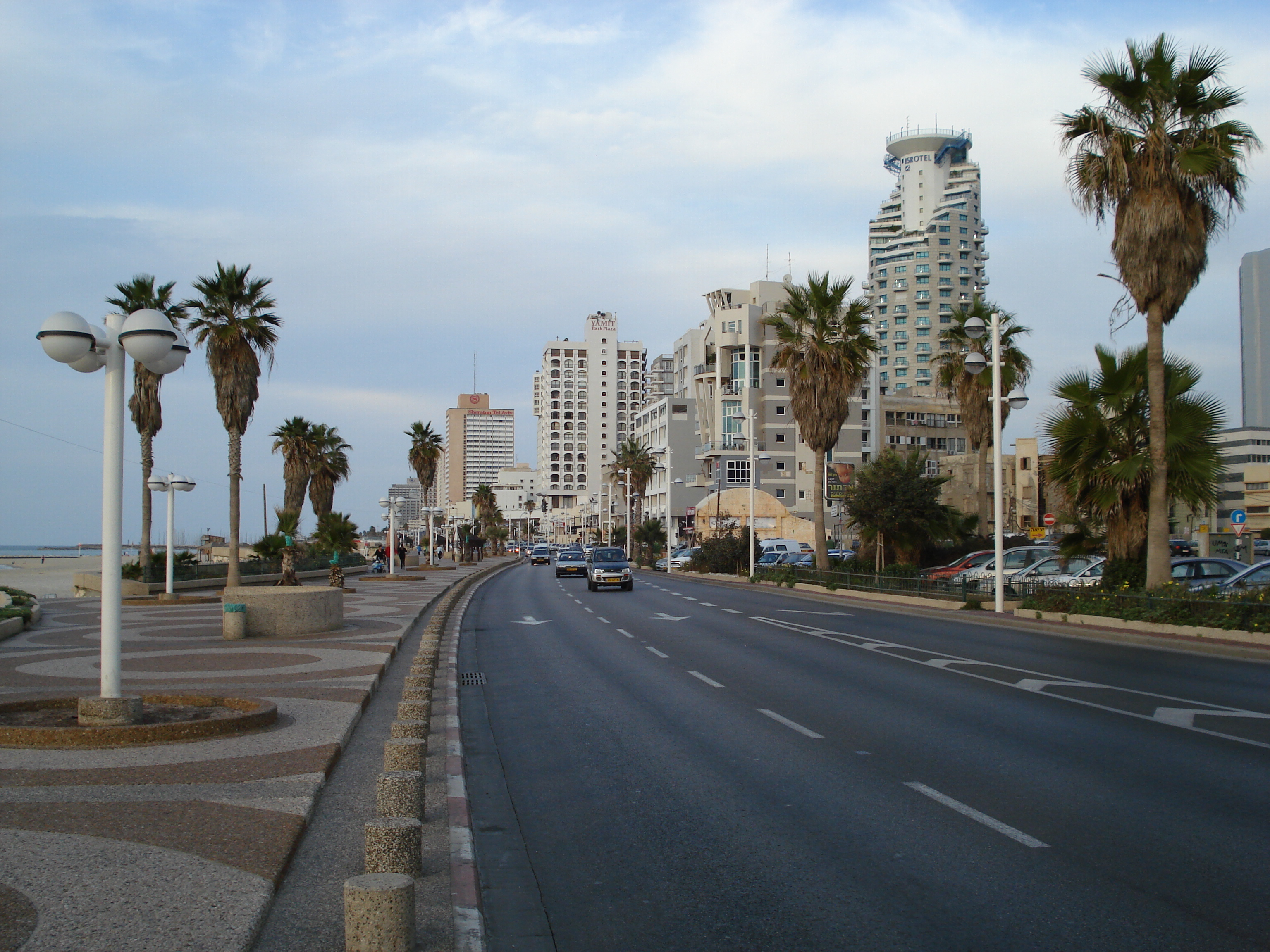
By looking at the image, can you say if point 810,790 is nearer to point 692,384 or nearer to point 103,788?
point 103,788

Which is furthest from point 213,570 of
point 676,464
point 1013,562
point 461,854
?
point 676,464

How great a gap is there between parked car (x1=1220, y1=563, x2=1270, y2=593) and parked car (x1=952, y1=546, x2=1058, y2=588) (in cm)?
1099

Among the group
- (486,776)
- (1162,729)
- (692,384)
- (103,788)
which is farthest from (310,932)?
(692,384)

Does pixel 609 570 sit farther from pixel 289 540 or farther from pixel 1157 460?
pixel 1157 460

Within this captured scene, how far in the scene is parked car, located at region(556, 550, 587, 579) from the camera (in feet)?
201

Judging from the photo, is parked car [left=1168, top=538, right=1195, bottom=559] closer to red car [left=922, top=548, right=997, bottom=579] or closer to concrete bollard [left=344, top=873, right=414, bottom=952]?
red car [left=922, top=548, right=997, bottom=579]

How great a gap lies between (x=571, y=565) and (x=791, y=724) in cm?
5048

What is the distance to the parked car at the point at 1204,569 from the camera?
24797 millimetres

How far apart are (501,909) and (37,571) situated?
63813 millimetres

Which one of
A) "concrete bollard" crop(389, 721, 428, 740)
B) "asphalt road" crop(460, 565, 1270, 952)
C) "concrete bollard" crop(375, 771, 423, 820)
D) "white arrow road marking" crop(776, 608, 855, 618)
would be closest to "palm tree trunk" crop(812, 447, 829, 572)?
"white arrow road marking" crop(776, 608, 855, 618)

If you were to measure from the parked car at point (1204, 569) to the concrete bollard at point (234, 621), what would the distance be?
2053 centimetres

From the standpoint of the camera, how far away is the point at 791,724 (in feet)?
37.3

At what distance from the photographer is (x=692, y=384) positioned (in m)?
127

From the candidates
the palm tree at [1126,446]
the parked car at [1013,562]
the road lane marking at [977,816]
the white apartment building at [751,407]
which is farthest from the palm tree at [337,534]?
the white apartment building at [751,407]
